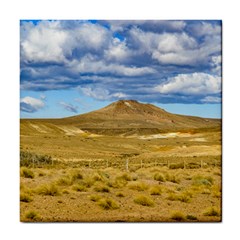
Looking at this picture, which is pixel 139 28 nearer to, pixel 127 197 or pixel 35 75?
pixel 35 75

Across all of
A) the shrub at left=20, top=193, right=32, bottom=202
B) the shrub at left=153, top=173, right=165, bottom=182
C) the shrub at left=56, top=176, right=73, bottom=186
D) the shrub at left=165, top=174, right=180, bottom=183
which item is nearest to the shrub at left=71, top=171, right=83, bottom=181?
the shrub at left=56, top=176, right=73, bottom=186

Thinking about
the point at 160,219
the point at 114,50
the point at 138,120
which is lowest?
the point at 160,219

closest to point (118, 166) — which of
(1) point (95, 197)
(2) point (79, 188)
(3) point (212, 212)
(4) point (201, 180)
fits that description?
(1) point (95, 197)

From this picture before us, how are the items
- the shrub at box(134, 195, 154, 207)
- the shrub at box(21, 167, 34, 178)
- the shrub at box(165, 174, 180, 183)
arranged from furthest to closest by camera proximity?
1. the shrub at box(165, 174, 180, 183)
2. the shrub at box(21, 167, 34, 178)
3. the shrub at box(134, 195, 154, 207)

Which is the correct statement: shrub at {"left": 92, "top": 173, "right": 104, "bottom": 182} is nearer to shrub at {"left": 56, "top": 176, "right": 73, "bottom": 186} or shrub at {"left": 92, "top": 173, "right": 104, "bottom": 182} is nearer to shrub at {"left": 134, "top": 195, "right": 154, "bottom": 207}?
shrub at {"left": 56, "top": 176, "right": 73, "bottom": 186}

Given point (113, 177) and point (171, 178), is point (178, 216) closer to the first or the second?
point (171, 178)
